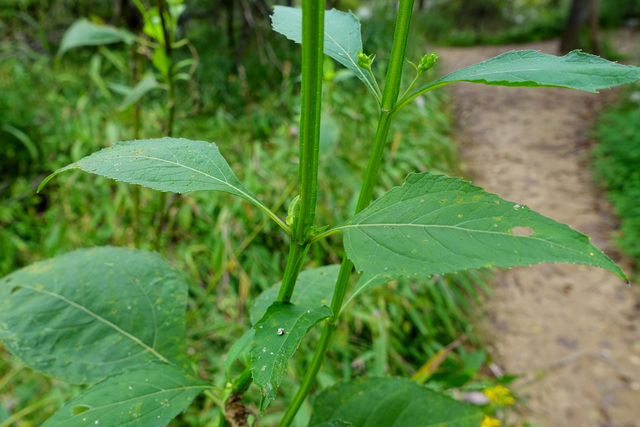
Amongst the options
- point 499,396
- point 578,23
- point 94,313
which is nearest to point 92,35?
point 94,313

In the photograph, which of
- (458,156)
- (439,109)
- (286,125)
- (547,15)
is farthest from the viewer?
(547,15)

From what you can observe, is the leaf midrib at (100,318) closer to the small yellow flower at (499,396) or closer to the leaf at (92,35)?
the leaf at (92,35)

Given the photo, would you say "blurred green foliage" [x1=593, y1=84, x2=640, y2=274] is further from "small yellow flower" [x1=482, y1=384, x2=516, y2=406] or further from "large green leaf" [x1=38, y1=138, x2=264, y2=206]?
"large green leaf" [x1=38, y1=138, x2=264, y2=206]

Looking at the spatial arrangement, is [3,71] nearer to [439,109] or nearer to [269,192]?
[269,192]

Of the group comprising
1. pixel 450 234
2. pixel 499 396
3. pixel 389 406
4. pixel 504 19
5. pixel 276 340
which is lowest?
pixel 499 396

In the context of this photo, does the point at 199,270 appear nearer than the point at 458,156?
Yes

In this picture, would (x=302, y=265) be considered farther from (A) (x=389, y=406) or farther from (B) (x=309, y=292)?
(A) (x=389, y=406)

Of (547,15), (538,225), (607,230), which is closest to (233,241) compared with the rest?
(538,225)
